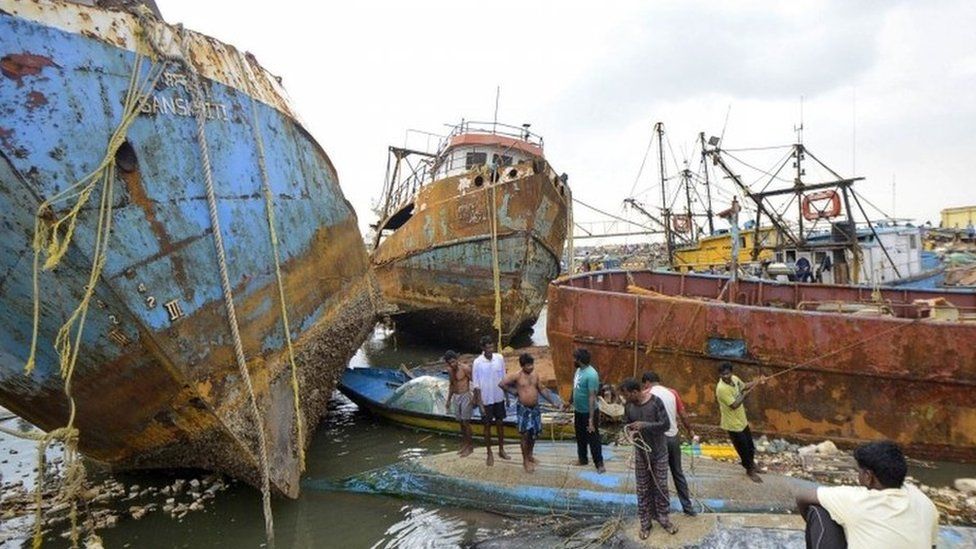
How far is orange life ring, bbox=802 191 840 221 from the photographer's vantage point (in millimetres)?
13500

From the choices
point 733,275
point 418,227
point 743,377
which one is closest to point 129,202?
point 743,377

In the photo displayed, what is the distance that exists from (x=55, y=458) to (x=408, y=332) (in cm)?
1127

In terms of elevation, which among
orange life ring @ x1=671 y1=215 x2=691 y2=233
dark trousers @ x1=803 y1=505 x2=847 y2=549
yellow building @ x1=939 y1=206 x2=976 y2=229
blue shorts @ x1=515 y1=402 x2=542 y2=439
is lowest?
blue shorts @ x1=515 y1=402 x2=542 y2=439

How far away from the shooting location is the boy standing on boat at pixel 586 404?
614cm

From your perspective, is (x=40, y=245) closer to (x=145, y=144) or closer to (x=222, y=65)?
(x=145, y=144)

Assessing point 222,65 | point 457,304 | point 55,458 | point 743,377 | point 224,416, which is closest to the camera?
point 224,416

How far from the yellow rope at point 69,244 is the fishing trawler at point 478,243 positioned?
9.56 metres

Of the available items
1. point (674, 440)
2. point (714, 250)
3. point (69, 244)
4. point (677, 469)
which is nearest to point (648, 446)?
point (674, 440)

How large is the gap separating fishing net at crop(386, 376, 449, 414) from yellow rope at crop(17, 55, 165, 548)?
16.7 ft

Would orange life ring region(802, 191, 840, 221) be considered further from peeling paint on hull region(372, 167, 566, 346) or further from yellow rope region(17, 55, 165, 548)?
yellow rope region(17, 55, 165, 548)

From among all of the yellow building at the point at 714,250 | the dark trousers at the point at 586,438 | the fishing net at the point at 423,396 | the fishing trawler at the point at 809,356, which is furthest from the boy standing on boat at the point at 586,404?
the yellow building at the point at 714,250

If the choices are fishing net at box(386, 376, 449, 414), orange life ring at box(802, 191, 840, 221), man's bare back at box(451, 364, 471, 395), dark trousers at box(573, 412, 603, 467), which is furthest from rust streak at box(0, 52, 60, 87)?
orange life ring at box(802, 191, 840, 221)

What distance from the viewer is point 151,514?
6.55 m

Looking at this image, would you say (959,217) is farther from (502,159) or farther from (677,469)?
(677,469)
